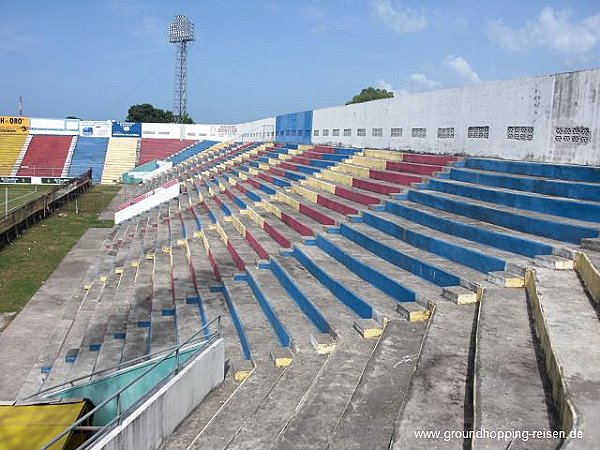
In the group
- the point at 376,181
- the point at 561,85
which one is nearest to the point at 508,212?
the point at 561,85

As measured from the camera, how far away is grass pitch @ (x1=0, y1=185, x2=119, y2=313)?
1207 cm

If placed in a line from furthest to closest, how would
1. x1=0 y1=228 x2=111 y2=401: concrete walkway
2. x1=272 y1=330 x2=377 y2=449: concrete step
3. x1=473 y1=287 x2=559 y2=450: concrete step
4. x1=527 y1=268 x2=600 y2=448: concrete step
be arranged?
x1=0 y1=228 x2=111 y2=401: concrete walkway
x1=272 y1=330 x2=377 y2=449: concrete step
x1=473 y1=287 x2=559 y2=450: concrete step
x1=527 y1=268 x2=600 y2=448: concrete step

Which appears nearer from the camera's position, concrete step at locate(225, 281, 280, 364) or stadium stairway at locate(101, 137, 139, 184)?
concrete step at locate(225, 281, 280, 364)

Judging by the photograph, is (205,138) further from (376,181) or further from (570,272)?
(570,272)

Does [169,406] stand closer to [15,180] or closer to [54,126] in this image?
[15,180]

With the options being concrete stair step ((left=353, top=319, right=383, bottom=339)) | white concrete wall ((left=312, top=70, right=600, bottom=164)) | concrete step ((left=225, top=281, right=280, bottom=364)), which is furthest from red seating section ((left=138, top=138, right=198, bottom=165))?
concrete stair step ((left=353, top=319, right=383, bottom=339))

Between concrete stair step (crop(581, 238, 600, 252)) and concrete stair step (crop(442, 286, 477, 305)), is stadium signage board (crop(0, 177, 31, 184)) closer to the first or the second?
concrete stair step (crop(442, 286, 477, 305))

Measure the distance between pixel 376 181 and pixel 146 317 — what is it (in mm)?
5062

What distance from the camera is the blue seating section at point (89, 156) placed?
4125 centimetres

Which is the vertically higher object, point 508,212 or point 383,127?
point 383,127

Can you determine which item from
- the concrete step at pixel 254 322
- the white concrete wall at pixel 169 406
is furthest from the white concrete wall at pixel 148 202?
the white concrete wall at pixel 169 406

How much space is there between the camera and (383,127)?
569 inches

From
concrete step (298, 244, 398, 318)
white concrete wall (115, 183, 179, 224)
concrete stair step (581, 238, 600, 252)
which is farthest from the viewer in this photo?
white concrete wall (115, 183, 179, 224)

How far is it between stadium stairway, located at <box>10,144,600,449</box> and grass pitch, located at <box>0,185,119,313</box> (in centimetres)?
175
